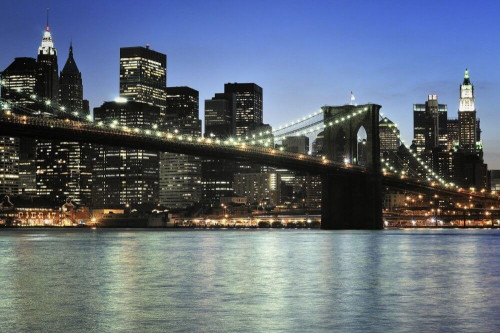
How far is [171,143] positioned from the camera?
245 feet

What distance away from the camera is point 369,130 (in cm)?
9112

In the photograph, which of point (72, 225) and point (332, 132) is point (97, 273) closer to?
point (332, 132)

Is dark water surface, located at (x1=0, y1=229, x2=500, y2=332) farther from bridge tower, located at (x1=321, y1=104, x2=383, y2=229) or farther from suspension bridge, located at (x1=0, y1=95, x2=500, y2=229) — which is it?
bridge tower, located at (x1=321, y1=104, x2=383, y2=229)

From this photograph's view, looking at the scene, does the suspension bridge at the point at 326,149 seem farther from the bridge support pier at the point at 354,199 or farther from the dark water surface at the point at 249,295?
the dark water surface at the point at 249,295

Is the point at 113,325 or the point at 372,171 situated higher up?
the point at 372,171

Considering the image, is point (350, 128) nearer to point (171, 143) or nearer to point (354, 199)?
point (354, 199)

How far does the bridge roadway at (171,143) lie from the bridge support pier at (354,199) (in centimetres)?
99

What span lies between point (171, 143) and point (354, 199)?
21.0 m

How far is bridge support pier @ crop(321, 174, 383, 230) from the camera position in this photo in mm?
85562

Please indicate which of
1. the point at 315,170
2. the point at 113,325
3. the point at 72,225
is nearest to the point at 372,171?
the point at 315,170

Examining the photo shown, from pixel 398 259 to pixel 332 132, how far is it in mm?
56726

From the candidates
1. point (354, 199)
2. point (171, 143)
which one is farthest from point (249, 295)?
point (354, 199)

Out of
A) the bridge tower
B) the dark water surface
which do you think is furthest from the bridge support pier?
the dark water surface

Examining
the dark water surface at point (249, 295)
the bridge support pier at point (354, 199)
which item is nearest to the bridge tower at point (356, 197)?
the bridge support pier at point (354, 199)
